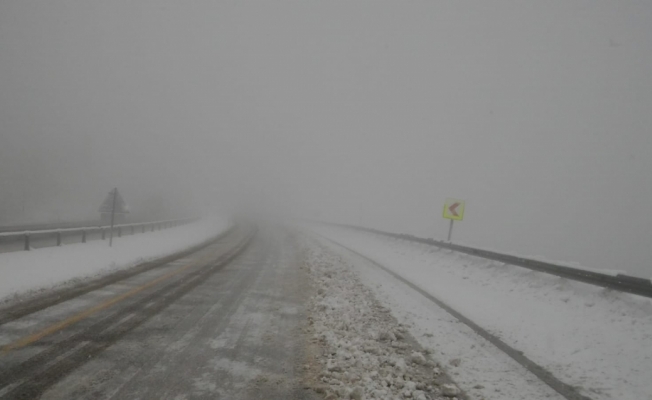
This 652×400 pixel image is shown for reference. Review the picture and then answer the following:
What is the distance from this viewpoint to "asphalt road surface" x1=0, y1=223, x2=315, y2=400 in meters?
3.79

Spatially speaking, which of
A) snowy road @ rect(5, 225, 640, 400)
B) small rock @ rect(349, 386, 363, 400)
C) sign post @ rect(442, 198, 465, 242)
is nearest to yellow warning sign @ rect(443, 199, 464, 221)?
sign post @ rect(442, 198, 465, 242)

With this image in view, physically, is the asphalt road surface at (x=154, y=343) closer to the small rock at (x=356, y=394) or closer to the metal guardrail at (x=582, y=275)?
the small rock at (x=356, y=394)

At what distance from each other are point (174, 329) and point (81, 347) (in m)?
1.33

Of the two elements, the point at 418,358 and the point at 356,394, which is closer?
the point at 356,394

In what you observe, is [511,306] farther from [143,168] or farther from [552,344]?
[143,168]

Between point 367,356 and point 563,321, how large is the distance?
4871mm

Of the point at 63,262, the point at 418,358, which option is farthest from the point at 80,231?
the point at 418,358

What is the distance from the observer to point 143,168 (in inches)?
4035

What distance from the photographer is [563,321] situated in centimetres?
680

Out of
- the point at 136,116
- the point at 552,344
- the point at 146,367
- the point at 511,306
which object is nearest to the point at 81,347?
the point at 146,367

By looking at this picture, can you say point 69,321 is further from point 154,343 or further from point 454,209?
point 454,209

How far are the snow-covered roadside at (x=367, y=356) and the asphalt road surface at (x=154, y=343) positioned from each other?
1.41 feet

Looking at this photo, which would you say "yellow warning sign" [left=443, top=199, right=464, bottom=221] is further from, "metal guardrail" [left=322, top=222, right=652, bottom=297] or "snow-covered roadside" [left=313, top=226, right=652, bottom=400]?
"snow-covered roadside" [left=313, top=226, right=652, bottom=400]

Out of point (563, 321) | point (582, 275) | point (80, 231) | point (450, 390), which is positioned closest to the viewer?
point (450, 390)
